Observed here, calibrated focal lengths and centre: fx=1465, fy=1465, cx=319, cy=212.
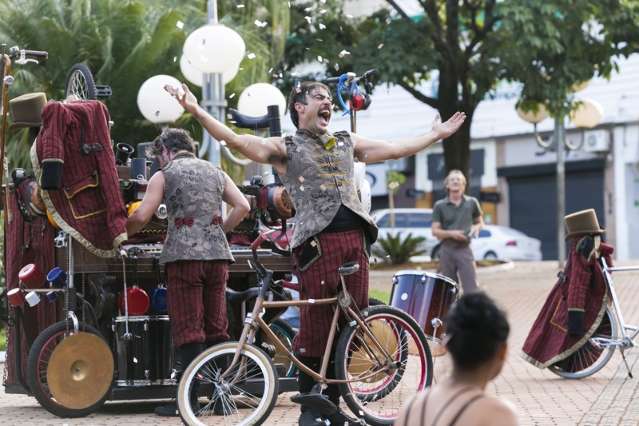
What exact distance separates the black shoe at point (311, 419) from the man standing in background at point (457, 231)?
→ 743 centimetres

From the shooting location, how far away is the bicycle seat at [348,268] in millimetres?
7305

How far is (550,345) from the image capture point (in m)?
11.0

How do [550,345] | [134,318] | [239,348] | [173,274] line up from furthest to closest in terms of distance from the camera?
[550,345]
[134,318]
[173,274]
[239,348]

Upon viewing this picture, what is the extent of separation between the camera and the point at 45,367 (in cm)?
886

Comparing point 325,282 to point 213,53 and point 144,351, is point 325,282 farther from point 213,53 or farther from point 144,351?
point 213,53

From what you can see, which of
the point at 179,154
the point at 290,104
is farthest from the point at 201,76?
the point at 290,104

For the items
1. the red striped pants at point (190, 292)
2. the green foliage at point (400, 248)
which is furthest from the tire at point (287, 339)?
the green foliage at point (400, 248)

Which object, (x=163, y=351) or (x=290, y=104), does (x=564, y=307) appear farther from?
(x=290, y=104)

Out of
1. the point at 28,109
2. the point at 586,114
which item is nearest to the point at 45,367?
the point at 28,109

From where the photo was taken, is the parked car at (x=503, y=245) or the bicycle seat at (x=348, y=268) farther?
the parked car at (x=503, y=245)

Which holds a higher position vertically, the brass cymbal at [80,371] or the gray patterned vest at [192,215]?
the gray patterned vest at [192,215]

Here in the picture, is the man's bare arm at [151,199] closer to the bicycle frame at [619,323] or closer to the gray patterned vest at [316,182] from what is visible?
the gray patterned vest at [316,182]

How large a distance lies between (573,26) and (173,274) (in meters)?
16.5

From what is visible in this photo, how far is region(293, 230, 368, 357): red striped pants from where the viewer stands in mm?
7328
